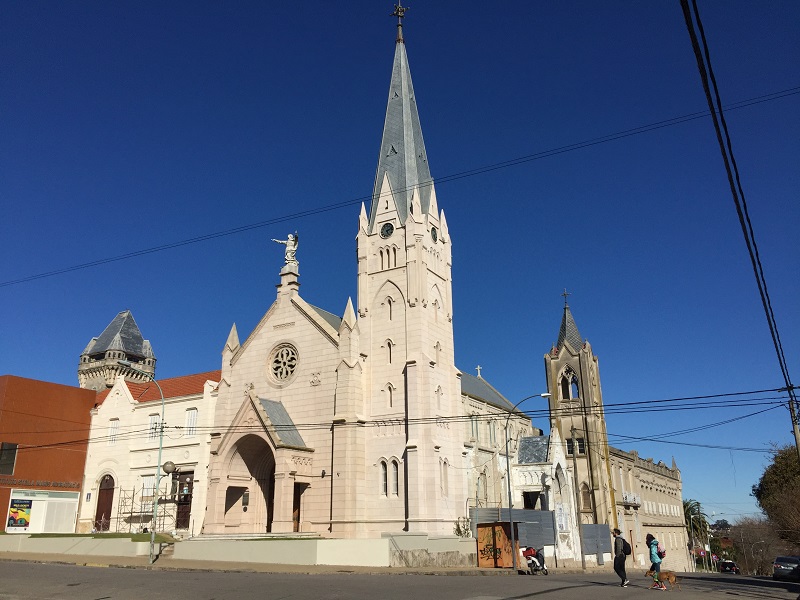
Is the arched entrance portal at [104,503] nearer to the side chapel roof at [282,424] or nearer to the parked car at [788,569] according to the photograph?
the side chapel roof at [282,424]

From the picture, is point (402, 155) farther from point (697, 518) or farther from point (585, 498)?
point (697, 518)

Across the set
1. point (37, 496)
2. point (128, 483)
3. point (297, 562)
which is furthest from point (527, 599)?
point (37, 496)

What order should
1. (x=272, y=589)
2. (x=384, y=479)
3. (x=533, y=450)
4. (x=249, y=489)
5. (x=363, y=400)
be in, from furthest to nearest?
(x=533, y=450)
(x=249, y=489)
(x=363, y=400)
(x=384, y=479)
(x=272, y=589)

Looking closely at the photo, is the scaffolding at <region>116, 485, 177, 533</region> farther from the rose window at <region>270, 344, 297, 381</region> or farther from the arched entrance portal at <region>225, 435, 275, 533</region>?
the rose window at <region>270, 344, 297, 381</region>

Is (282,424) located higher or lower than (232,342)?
lower

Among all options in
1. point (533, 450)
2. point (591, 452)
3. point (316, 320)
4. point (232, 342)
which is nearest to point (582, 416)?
point (591, 452)

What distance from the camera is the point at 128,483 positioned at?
153 ft

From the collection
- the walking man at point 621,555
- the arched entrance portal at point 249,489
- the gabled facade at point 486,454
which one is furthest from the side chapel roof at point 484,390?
the walking man at point 621,555

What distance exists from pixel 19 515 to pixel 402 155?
36.2 m

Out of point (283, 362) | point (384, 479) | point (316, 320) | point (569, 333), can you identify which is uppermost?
point (569, 333)

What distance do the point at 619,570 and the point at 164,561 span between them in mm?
20053

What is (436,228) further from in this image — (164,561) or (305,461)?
(164,561)

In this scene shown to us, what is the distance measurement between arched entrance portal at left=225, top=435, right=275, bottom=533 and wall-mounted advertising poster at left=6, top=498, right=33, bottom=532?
1667cm

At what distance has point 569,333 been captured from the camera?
6241 centimetres
